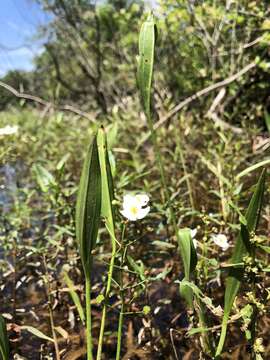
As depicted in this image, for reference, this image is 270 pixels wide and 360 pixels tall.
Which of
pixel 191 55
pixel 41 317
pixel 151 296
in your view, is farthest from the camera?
pixel 191 55

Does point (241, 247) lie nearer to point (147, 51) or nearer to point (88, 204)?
point (88, 204)

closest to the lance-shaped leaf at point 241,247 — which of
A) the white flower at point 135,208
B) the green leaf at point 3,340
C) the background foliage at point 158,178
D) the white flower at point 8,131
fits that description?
the background foliage at point 158,178

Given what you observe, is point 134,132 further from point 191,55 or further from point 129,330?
point 129,330

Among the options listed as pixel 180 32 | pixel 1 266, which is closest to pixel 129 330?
pixel 1 266

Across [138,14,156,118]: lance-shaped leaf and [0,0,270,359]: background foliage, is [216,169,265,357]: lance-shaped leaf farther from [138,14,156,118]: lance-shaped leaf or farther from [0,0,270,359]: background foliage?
[138,14,156,118]: lance-shaped leaf

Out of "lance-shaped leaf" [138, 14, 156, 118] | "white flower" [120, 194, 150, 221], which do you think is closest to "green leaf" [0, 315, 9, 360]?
"white flower" [120, 194, 150, 221]

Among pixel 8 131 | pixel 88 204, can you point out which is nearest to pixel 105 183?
pixel 88 204
